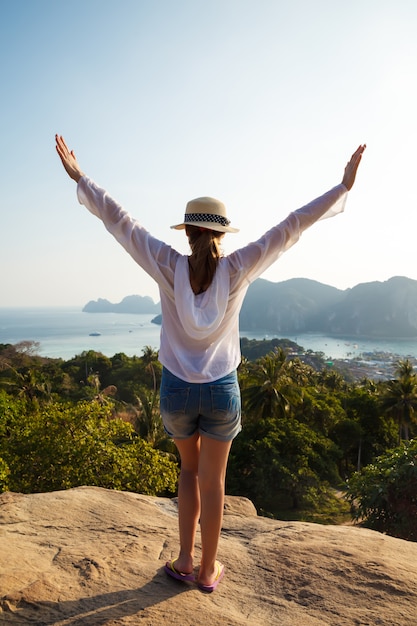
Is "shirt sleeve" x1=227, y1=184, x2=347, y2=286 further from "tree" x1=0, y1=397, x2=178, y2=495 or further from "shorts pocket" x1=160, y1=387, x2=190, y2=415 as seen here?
"tree" x1=0, y1=397, x2=178, y2=495

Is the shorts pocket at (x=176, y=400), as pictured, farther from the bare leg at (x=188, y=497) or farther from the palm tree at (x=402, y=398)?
the palm tree at (x=402, y=398)

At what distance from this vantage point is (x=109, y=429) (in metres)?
11.7

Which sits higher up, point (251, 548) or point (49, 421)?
point (251, 548)

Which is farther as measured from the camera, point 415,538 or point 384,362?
point 384,362

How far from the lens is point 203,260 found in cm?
241

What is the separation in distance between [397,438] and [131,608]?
32814 millimetres

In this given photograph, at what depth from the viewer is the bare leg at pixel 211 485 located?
2576 millimetres

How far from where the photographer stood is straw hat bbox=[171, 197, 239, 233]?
245 cm

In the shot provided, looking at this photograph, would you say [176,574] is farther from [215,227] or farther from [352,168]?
[352,168]

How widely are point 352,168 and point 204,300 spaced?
4.05ft

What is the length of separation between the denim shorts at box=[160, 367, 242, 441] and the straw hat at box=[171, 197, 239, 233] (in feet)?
2.77

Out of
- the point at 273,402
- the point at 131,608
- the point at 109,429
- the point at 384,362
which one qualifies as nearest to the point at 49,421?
the point at 109,429

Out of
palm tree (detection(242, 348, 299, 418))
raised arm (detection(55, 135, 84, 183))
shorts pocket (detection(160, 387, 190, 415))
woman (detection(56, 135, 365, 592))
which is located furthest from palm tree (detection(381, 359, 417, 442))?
raised arm (detection(55, 135, 84, 183))

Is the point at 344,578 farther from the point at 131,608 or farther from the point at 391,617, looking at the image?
the point at 131,608
